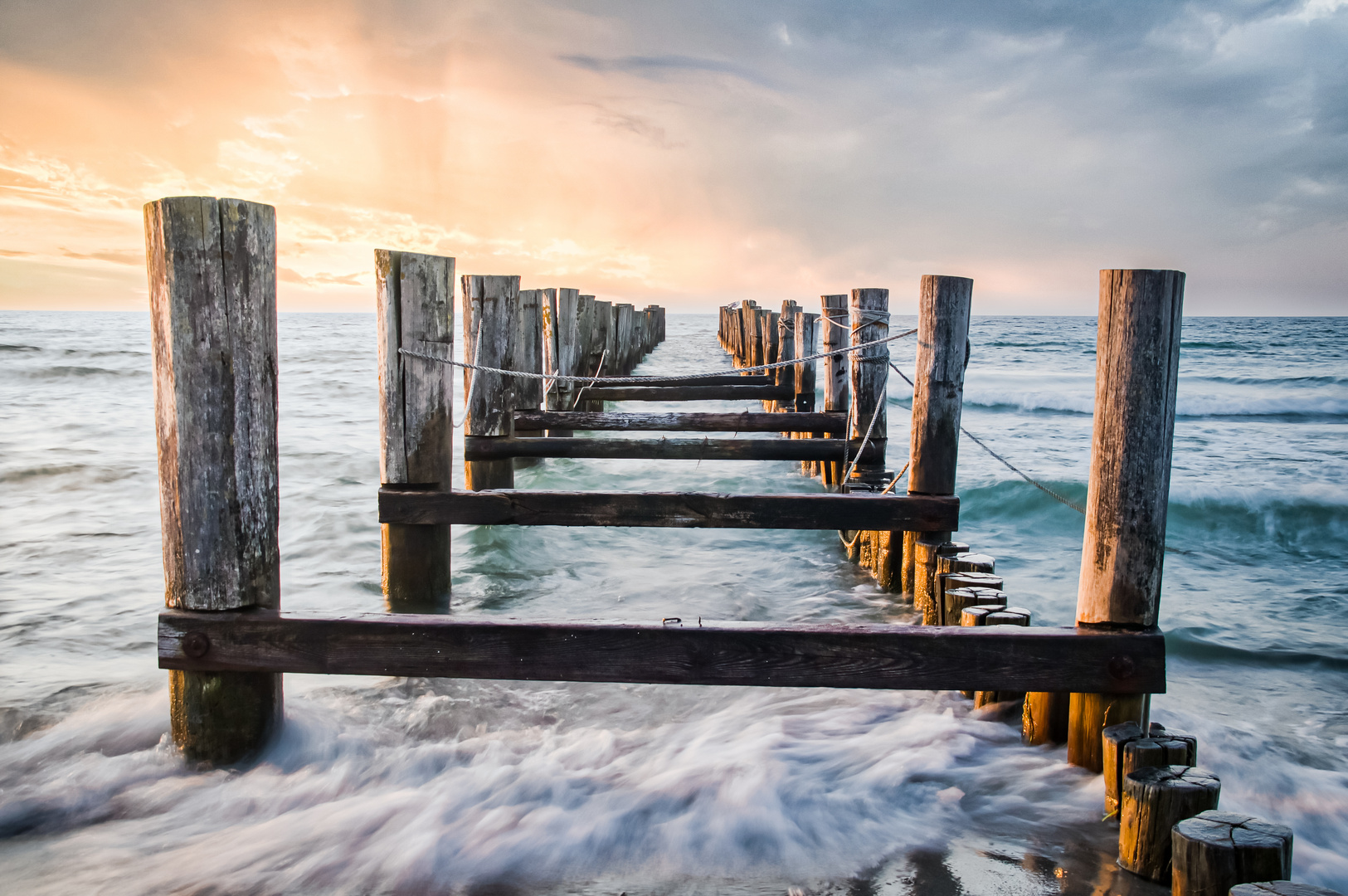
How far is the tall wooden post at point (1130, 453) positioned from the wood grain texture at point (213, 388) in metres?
2.52

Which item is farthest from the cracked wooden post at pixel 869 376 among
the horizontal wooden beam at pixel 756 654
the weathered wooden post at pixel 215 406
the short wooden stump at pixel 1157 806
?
the weathered wooden post at pixel 215 406

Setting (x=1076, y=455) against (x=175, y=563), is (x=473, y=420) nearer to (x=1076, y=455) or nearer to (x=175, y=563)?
(x=175, y=563)

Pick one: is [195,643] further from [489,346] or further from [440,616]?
[489,346]

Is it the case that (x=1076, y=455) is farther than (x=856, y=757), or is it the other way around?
(x=1076, y=455)

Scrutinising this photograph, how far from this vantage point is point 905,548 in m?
4.71

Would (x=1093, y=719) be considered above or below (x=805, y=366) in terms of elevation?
below

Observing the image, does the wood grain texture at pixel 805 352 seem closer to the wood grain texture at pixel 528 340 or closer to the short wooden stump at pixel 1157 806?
the wood grain texture at pixel 528 340

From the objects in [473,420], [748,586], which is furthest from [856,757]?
[473,420]

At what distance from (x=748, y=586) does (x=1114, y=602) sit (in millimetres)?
3021

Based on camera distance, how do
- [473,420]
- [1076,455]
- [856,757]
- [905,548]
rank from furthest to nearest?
[1076,455], [473,420], [905,548], [856,757]

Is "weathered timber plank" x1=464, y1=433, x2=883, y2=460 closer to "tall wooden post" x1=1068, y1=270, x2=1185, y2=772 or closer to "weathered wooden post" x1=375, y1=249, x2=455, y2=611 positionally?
"weathered wooden post" x1=375, y1=249, x2=455, y2=611

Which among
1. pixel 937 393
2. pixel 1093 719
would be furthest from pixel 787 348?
pixel 1093 719

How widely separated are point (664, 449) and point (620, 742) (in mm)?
2576

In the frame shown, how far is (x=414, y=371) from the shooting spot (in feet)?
12.6
